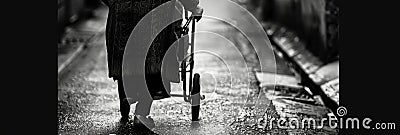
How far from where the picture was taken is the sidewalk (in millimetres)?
13523

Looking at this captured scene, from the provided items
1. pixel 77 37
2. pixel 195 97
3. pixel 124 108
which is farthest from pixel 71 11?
pixel 195 97

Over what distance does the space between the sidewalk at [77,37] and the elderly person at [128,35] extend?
4.71m

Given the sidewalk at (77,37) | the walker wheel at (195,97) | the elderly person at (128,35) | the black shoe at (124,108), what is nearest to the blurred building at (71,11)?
the sidewalk at (77,37)

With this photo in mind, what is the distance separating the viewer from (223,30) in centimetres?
1908

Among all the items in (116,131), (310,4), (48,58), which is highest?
(310,4)

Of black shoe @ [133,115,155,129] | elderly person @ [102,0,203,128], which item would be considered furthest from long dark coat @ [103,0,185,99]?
black shoe @ [133,115,155,129]

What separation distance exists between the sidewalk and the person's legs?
4.13 meters

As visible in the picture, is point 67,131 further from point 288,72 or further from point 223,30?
point 223,30

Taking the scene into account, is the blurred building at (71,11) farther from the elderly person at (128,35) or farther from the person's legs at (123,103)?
the elderly person at (128,35)

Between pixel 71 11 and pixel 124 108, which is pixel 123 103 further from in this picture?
pixel 71 11

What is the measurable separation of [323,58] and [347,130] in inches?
252

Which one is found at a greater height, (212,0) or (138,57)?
(212,0)

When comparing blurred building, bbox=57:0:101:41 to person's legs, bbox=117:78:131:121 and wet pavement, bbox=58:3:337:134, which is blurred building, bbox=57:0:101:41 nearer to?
wet pavement, bbox=58:3:337:134

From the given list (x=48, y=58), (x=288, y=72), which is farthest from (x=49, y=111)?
(x=288, y=72)
